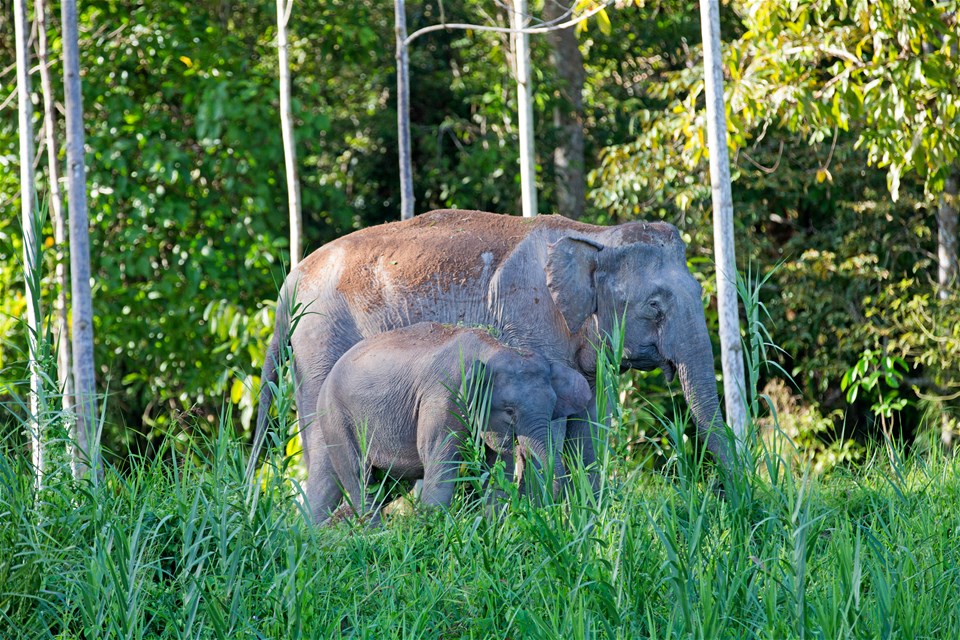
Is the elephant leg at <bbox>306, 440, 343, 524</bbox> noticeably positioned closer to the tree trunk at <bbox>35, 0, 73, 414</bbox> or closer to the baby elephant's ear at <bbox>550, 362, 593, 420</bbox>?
the baby elephant's ear at <bbox>550, 362, 593, 420</bbox>

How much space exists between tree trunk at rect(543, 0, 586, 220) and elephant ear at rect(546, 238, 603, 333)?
594 cm

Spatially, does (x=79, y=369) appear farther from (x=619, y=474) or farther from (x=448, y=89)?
(x=448, y=89)

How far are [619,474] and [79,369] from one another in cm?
373

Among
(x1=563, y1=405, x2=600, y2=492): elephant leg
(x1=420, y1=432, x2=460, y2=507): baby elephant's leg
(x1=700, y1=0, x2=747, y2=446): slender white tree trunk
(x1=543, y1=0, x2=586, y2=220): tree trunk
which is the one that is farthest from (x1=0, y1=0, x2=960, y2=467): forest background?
(x1=420, y1=432, x2=460, y2=507): baby elephant's leg

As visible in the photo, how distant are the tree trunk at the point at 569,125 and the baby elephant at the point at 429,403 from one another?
20.7 ft

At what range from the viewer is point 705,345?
17.3 feet

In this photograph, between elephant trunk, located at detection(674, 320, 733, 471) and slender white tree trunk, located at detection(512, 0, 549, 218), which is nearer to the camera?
elephant trunk, located at detection(674, 320, 733, 471)

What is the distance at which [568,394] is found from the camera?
193 inches

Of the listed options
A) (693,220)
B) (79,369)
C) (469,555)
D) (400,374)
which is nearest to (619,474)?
(469,555)

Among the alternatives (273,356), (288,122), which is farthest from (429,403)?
(288,122)

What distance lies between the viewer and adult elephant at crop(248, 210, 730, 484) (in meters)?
5.18

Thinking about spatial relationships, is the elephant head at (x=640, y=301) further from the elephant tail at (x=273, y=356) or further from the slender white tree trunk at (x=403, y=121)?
the slender white tree trunk at (x=403, y=121)

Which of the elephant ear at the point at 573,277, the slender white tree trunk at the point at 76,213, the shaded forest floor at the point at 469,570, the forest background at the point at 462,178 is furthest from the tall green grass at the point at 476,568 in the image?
the forest background at the point at 462,178

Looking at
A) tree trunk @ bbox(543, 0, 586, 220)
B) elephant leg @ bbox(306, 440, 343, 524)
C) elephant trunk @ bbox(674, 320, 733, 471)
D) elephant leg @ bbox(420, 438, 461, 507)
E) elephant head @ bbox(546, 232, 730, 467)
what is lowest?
elephant leg @ bbox(306, 440, 343, 524)
